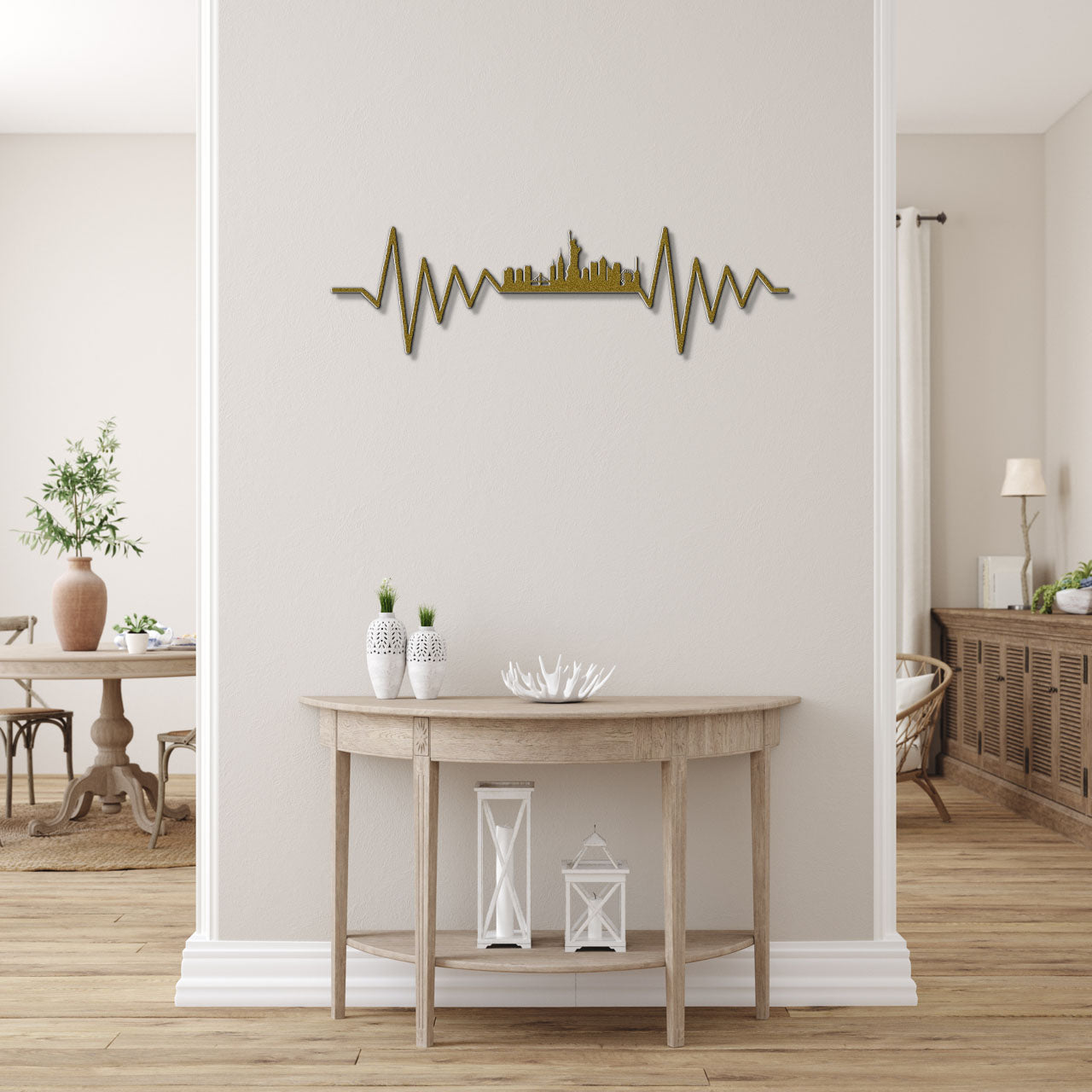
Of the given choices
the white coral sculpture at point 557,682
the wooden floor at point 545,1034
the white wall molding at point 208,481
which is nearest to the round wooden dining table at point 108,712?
the wooden floor at point 545,1034

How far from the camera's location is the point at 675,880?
2.51 metres

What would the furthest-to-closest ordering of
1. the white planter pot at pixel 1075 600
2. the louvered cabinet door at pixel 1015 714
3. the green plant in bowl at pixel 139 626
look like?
the louvered cabinet door at pixel 1015 714, the white planter pot at pixel 1075 600, the green plant in bowl at pixel 139 626

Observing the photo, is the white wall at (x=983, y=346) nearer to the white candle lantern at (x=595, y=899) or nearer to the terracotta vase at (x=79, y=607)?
the white candle lantern at (x=595, y=899)

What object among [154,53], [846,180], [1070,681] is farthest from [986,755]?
[154,53]

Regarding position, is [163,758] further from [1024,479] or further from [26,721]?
[1024,479]

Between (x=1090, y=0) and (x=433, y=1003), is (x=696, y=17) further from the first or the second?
(x=1090, y=0)

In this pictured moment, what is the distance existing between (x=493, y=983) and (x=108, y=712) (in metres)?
2.75

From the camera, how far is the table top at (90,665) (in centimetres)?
433

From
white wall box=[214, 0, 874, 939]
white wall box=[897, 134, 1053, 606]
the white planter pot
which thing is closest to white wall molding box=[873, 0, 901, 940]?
white wall box=[214, 0, 874, 939]

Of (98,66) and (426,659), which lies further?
(98,66)

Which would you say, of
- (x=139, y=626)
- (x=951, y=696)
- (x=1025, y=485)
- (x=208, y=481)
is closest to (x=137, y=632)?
(x=139, y=626)

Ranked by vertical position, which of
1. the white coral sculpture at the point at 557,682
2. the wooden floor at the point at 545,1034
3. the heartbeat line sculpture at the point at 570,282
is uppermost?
the heartbeat line sculpture at the point at 570,282

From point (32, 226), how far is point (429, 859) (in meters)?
4.90

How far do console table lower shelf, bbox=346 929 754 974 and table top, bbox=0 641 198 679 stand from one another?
1.98 m
